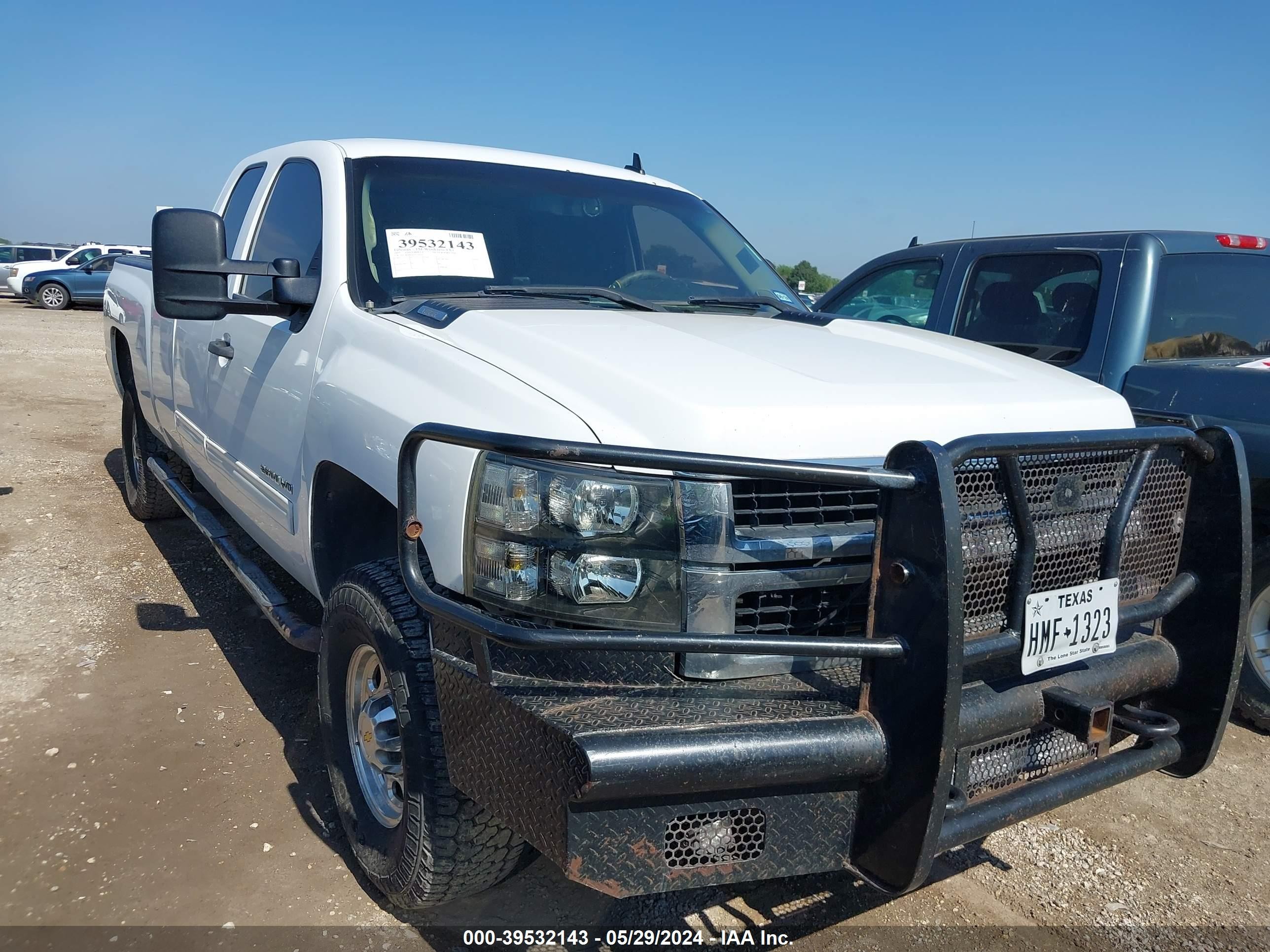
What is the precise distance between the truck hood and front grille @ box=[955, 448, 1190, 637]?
182mm

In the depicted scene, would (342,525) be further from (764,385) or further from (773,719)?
(773,719)

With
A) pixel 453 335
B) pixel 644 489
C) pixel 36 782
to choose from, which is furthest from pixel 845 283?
pixel 36 782

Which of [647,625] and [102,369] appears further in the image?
[102,369]

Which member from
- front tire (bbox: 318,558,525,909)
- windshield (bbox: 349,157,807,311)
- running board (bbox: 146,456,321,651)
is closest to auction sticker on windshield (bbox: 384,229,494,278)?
windshield (bbox: 349,157,807,311)

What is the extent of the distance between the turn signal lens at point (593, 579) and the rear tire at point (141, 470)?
4.58 m

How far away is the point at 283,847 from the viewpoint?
2965mm

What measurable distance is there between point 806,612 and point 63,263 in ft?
92.0

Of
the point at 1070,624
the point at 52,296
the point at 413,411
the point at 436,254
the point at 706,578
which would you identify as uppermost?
the point at 436,254

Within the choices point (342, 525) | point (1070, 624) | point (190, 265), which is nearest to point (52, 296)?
point (190, 265)

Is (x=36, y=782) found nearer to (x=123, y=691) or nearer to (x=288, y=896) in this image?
(x=123, y=691)

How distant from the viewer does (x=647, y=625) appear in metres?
2.00

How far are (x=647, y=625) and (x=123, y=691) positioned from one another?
2.84 m

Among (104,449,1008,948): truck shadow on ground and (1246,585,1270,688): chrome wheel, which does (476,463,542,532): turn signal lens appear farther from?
(1246,585,1270,688): chrome wheel

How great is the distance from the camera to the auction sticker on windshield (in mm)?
3145
